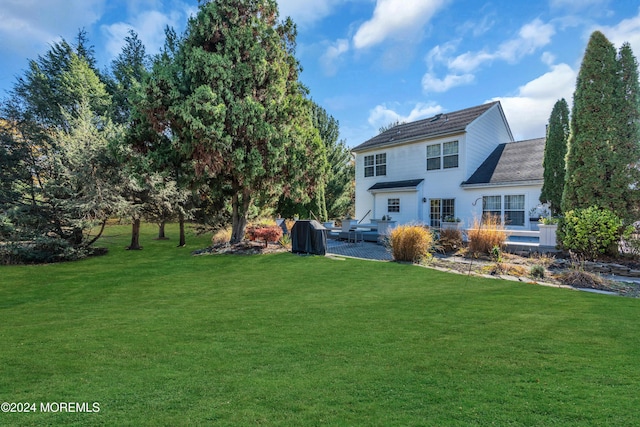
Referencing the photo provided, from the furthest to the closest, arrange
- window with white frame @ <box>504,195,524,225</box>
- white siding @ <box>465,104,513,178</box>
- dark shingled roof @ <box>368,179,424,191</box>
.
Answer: dark shingled roof @ <box>368,179,424,191</box>, white siding @ <box>465,104,513,178</box>, window with white frame @ <box>504,195,524,225</box>

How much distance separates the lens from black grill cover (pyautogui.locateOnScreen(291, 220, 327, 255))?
11.2m

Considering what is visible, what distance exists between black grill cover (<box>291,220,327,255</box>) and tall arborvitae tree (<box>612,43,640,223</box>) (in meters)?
8.68

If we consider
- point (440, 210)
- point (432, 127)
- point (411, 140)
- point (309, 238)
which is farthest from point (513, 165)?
point (309, 238)

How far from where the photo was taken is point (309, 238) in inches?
448

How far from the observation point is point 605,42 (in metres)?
8.77

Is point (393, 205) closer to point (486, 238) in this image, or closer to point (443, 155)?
point (443, 155)

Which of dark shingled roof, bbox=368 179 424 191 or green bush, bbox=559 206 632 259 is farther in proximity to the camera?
dark shingled roof, bbox=368 179 424 191

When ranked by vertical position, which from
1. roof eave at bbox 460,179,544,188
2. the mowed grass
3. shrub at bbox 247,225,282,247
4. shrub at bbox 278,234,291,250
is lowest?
the mowed grass

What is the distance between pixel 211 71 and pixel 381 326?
10648mm

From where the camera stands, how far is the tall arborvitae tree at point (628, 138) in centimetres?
826

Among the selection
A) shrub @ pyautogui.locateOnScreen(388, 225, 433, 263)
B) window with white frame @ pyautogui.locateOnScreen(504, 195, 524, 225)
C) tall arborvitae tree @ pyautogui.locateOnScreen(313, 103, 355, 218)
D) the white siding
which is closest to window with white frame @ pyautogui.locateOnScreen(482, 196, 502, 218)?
window with white frame @ pyautogui.locateOnScreen(504, 195, 524, 225)

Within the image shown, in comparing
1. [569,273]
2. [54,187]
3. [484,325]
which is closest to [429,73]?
[569,273]

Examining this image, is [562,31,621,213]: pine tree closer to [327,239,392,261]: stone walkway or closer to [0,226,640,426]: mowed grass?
[0,226,640,426]: mowed grass

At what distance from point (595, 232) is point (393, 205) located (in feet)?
37.2
